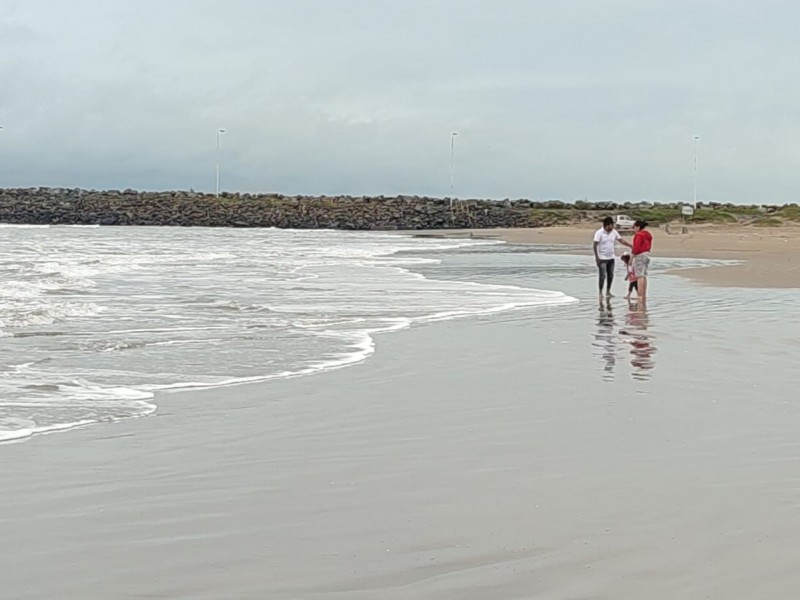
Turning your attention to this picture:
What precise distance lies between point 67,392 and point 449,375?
334 cm

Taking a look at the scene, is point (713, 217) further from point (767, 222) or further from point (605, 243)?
point (605, 243)

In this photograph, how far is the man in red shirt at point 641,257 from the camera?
18641mm

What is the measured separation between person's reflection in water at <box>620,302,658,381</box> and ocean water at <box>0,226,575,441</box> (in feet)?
5.74

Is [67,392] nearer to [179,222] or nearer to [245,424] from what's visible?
[245,424]

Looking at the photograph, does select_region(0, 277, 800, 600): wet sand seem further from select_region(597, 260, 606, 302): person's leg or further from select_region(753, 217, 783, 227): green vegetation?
select_region(753, 217, 783, 227): green vegetation

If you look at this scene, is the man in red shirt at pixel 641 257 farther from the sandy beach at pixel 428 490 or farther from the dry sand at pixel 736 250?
the sandy beach at pixel 428 490

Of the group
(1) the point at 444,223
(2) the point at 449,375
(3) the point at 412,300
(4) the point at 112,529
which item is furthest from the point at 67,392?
(1) the point at 444,223

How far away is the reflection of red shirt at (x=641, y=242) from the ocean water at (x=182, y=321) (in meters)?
1.73

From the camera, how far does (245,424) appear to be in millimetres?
7797

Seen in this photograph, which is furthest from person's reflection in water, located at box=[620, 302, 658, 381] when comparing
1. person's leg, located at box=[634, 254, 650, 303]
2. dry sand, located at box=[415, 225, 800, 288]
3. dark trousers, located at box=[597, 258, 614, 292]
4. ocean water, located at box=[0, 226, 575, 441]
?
dry sand, located at box=[415, 225, 800, 288]

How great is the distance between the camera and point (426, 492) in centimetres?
582

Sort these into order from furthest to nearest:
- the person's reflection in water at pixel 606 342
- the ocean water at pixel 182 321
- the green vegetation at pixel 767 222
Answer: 1. the green vegetation at pixel 767 222
2. the person's reflection in water at pixel 606 342
3. the ocean water at pixel 182 321

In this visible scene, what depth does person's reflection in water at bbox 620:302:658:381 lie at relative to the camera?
34.1ft

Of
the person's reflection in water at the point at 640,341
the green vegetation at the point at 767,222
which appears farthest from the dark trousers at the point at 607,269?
the green vegetation at the point at 767,222
